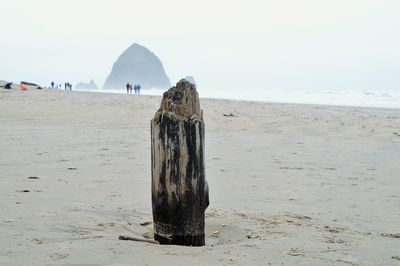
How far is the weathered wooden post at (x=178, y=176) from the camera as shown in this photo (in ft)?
10.9

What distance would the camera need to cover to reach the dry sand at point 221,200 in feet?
9.82

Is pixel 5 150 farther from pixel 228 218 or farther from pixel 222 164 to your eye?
pixel 228 218

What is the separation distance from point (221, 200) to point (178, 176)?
1.99m

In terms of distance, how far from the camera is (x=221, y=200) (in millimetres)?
5238

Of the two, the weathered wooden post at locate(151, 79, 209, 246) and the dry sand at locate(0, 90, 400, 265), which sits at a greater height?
the weathered wooden post at locate(151, 79, 209, 246)

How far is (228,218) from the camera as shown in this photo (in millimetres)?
4348

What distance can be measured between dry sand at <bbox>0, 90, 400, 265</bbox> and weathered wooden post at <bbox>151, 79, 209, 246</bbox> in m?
0.25

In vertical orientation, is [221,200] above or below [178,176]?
below

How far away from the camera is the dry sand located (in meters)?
2.99

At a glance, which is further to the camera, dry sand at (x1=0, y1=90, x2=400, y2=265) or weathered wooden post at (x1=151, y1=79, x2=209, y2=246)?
weathered wooden post at (x1=151, y1=79, x2=209, y2=246)

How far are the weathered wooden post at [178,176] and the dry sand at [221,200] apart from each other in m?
0.25

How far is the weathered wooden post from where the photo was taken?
3336mm

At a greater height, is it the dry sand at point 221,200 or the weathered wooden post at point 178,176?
the weathered wooden post at point 178,176

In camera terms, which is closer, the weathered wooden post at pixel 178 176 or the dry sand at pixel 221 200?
the dry sand at pixel 221 200
